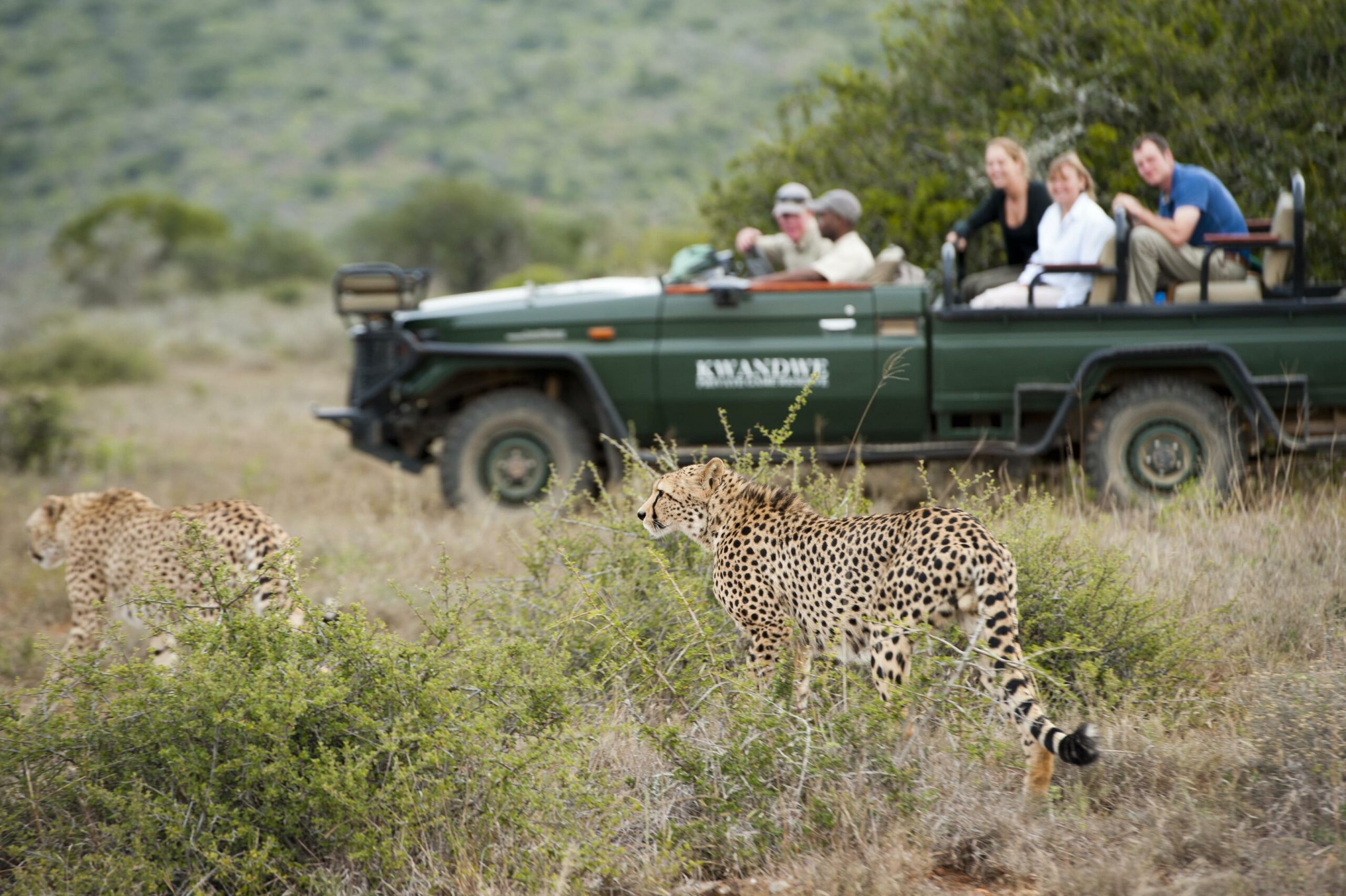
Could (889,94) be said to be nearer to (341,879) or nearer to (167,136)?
(341,879)

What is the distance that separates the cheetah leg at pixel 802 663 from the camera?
3.93 m

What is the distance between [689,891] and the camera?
3.21m

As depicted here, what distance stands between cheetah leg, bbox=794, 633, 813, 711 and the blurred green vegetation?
17.9 feet

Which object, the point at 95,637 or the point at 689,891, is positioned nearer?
the point at 689,891

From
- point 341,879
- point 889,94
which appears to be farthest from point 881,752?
point 889,94

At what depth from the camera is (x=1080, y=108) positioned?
8.98 m

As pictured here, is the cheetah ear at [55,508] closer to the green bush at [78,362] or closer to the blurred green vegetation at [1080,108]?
the blurred green vegetation at [1080,108]

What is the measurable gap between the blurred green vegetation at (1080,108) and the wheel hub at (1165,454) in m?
2.26

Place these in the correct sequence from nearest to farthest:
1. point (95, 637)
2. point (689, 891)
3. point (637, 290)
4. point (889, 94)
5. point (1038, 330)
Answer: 1. point (689, 891)
2. point (95, 637)
3. point (1038, 330)
4. point (637, 290)
5. point (889, 94)

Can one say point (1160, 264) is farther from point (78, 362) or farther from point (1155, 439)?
point (78, 362)

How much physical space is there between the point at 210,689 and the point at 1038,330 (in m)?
5.06

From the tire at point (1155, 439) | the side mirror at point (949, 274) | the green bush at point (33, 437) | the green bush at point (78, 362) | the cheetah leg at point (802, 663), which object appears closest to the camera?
the cheetah leg at point (802, 663)

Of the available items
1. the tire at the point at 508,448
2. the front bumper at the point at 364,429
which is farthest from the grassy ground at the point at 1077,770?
the front bumper at the point at 364,429

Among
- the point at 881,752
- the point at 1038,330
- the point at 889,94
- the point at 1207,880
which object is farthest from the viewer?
the point at 889,94
